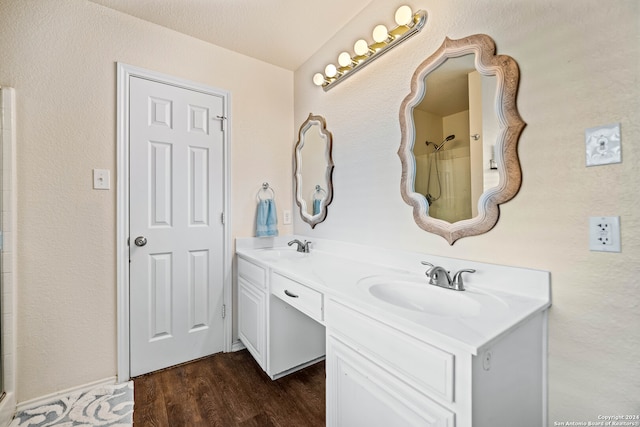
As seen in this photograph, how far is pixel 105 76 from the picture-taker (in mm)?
1681

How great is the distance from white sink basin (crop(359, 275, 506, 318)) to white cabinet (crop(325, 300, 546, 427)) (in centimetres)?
15

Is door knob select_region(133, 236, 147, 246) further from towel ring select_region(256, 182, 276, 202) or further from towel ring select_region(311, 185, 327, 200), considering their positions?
towel ring select_region(311, 185, 327, 200)

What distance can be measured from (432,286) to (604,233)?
1.91ft

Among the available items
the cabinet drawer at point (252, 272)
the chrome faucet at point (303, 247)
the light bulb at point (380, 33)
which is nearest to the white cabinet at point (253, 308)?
the cabinet drawer at point (252, 272)

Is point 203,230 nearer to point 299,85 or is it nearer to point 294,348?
point 294,348

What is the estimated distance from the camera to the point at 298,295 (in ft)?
4.56

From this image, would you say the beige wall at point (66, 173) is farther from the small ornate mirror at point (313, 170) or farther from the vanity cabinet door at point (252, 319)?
the small ornate mirror at point (313, 170)

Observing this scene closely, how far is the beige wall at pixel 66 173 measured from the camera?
148cm

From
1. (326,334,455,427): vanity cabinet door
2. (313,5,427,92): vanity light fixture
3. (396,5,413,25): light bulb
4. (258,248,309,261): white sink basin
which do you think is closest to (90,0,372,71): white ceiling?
(313,5,427,92): vanity light fixture

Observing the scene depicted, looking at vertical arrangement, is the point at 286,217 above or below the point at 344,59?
below

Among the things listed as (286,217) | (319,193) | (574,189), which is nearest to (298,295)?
(319,193)

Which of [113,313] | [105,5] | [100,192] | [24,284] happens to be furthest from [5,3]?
[113,313]

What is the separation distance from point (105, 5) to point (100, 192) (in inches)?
44.8

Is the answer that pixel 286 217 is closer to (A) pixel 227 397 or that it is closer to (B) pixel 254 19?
(A) pixel 227 397
